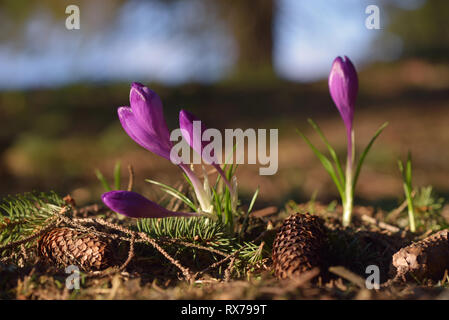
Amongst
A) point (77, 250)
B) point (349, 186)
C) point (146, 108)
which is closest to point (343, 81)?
point (349, 186)

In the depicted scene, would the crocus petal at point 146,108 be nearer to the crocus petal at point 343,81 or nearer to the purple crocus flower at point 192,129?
the purple crocus flower at point 192,129

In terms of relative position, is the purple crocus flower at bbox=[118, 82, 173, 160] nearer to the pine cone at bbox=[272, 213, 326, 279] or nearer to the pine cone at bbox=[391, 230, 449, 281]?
the pine cone at bbox=[272, 213, 326, 279]

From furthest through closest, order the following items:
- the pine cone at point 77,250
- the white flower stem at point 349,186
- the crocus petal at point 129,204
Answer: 1. the white flower stem at point 349,186
2. the pine cone at point 77,250
3. the crocus petal at point 129,204

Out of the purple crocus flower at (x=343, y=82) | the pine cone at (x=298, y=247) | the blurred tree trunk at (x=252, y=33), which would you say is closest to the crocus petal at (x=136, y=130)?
the pine cone at (x=298, y=247)

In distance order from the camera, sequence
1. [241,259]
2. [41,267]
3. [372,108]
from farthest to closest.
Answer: [372,108]
[241,259]
[41,267]

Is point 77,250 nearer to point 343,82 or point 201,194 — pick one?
point 201,194
